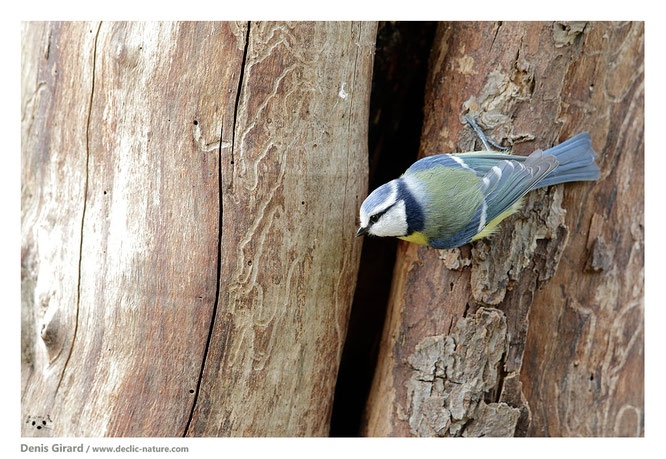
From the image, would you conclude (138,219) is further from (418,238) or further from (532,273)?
(532,273)

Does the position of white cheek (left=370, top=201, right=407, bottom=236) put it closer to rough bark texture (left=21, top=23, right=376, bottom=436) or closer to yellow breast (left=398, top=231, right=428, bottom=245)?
yellow breast (left=398, top=231, right=428, bottom=245)

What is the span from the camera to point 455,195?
1.90 metres

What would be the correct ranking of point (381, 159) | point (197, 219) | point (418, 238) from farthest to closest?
point (381, 159), point (418, 238), point (197, 219)

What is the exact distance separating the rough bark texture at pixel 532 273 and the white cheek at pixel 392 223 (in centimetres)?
24

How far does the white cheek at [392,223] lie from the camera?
181 centimetres

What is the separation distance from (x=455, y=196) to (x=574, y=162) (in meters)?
0.56

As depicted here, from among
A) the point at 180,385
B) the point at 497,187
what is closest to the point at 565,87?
the point at 497,187

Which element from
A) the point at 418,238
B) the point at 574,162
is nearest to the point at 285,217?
the point at 418,238

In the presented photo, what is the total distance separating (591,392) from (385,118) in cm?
162

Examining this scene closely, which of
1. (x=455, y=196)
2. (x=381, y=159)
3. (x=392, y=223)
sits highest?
(x=381, y=159)

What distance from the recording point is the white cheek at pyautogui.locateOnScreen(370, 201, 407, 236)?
1809mm

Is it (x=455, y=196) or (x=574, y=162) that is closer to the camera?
(x=455, y=196)

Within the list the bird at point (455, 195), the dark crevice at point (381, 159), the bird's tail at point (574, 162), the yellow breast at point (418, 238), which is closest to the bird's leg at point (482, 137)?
the bird at point (455, 195)
